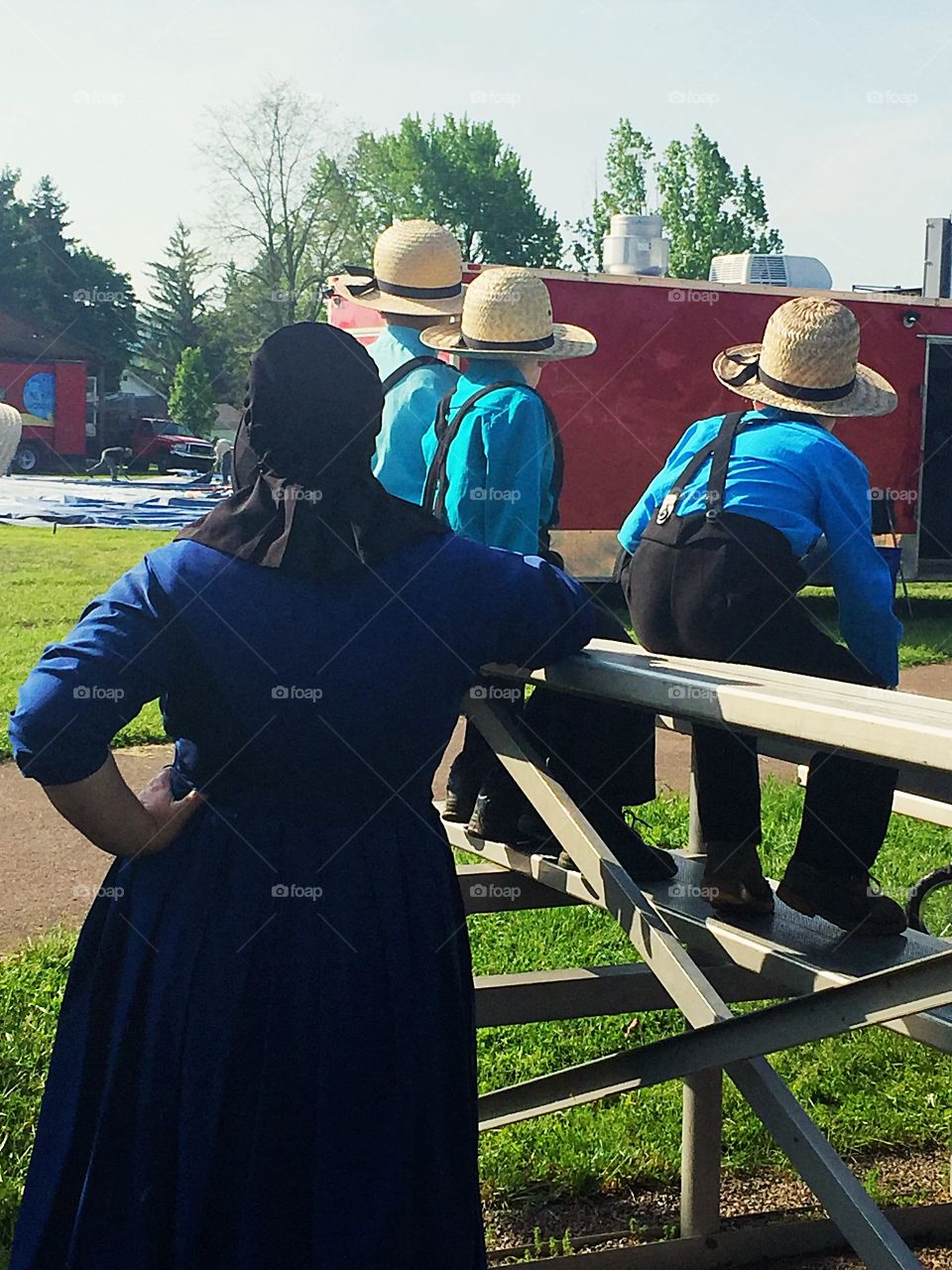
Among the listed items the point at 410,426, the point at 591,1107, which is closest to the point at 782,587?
the point at 410,426

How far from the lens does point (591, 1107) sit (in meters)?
4.24

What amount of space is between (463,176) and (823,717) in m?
70.0

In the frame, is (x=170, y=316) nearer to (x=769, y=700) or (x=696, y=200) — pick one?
(x=696, y=200)

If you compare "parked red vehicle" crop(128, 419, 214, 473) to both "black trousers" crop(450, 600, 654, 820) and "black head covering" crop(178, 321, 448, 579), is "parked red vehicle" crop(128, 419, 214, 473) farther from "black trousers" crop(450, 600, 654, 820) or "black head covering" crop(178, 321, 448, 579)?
"black head covering" crop(178, 321, 448, 579)

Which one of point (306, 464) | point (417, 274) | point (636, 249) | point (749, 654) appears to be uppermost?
point (636, 249)

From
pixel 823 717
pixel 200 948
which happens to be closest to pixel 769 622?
pixel 823 717

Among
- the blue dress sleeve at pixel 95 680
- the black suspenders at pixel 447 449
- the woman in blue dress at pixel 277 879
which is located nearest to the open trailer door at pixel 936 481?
the black suspenders at pixel 447 449

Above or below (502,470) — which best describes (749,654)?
below

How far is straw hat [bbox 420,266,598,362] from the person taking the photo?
12.7ft

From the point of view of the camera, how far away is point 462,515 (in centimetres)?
378

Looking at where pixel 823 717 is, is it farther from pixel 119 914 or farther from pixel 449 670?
pixel 119 914

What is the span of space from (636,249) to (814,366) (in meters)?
11.1

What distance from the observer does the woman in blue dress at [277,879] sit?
6.98 ft

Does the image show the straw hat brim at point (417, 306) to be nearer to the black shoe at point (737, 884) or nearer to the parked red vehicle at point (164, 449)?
the black shoe at point (737, 884)
